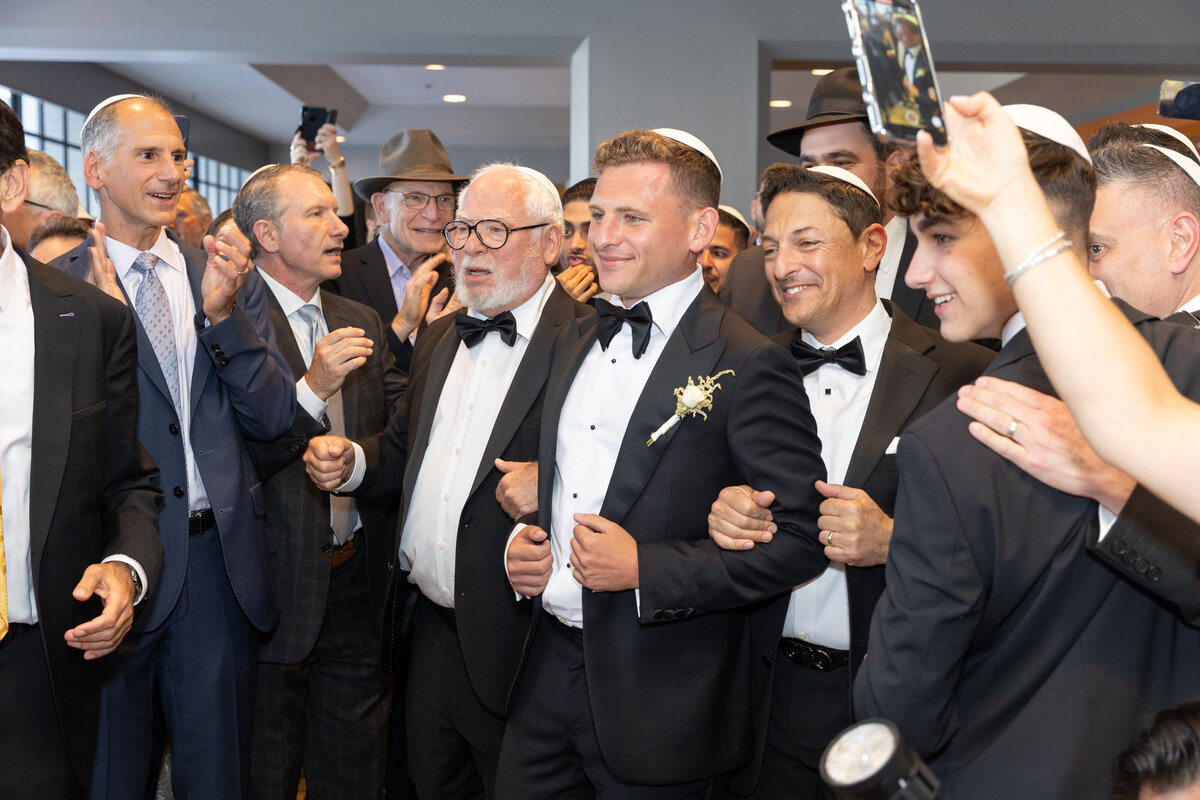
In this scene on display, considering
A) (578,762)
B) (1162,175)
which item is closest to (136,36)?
(578,762)

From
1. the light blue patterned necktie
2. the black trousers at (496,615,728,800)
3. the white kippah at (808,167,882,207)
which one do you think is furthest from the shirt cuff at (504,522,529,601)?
the white kippah at (808,167,882,207)

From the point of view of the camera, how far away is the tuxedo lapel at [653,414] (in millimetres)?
2366

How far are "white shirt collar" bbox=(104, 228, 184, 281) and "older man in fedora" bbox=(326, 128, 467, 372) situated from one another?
1.57 m

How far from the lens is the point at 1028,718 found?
1442 millimetres

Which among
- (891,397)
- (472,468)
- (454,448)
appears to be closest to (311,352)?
(454,448)

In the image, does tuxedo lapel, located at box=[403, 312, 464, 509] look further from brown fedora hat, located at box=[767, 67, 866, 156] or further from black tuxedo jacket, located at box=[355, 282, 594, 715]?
brown fedora hat, located at box=[767, 67, 866, 156]

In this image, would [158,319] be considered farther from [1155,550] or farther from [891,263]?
[1155,550]

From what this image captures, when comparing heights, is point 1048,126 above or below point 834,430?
above

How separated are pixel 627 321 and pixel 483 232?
32.6 inches

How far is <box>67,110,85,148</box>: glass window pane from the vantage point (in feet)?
40.0

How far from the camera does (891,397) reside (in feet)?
8.05

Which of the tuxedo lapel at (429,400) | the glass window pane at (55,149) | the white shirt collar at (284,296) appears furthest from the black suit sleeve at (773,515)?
the glass window pane at (55,149)

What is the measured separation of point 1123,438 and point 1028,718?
19.0 inches

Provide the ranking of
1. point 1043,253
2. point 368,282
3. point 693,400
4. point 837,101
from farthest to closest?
1. point 368,282
2. point 837,101
3. point 693,400
4. point 1043,253
